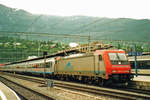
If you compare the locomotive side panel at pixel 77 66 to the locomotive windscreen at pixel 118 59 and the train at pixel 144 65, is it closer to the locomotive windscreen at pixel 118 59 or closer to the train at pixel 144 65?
the locomotive windscreen at pixel 118 59

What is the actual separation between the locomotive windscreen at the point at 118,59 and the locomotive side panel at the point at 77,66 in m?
2.52

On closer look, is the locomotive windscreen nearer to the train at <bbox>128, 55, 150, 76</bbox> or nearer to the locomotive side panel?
the locomotive side panel

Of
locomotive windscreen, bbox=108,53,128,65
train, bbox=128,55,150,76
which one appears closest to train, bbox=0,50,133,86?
locomotive windscreen, bbox=108,53,128,65

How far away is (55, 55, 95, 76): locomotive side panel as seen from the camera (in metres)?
23.2

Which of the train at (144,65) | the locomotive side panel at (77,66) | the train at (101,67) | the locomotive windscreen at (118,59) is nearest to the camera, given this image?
the train at (101,67)

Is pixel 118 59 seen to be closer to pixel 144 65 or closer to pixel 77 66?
pixel 77 66

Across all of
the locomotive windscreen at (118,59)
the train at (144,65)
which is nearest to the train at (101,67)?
the locomotive windscreen at (118,59)

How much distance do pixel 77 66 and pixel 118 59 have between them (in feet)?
23.2

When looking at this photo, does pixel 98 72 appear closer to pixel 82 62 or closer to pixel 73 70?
pixel 82 62

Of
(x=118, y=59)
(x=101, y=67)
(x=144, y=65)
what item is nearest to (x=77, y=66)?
(x=101, y=67)

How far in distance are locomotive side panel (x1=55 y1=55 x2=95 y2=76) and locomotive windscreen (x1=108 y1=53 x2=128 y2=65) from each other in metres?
2.52

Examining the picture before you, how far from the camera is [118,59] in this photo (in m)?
20.9

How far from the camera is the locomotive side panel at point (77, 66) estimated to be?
913 inches

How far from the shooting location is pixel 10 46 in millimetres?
102625
